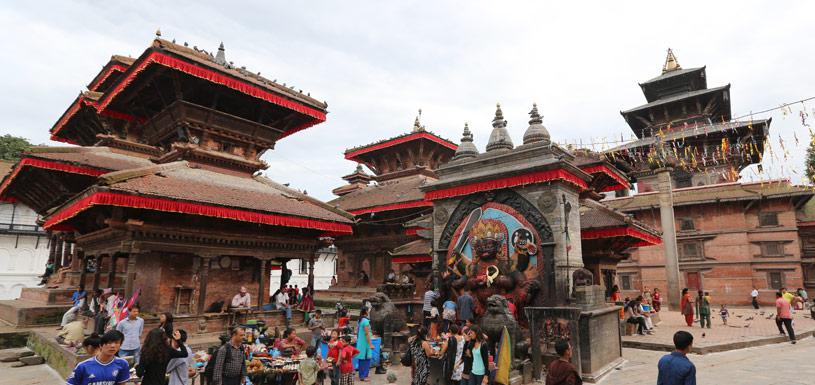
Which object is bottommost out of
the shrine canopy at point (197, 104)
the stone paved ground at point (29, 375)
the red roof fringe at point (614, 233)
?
the stone paved ground at point (29, 375)

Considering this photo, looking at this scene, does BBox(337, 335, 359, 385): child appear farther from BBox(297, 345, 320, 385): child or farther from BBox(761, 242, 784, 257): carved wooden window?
BBox(761, 242, 784, 257): carved wooden window

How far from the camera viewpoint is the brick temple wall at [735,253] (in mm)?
26359

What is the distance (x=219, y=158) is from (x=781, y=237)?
32.9 m

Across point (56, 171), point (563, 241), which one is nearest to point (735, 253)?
point (563, 241)

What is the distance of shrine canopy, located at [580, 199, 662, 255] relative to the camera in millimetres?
13125

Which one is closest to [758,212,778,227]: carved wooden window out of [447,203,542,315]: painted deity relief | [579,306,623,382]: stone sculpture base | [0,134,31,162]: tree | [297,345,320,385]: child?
[579,306,623,382]: stone sculpture base

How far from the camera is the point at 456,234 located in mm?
12633

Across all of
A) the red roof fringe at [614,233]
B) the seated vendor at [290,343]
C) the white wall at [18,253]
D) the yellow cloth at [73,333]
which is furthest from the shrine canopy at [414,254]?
the white wall at [18,253]

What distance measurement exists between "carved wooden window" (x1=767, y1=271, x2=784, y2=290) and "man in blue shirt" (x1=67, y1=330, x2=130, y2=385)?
34396 millimetres

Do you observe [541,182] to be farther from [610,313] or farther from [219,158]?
[219,158]

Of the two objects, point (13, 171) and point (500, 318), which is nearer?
point (500, 318)

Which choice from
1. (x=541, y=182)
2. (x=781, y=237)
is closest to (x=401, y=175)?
(x=541, y=182)

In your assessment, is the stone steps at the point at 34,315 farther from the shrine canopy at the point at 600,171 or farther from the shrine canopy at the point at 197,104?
the shrine canopy at the point at 600,171

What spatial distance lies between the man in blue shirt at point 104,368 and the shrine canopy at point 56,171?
524 inches
